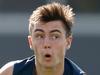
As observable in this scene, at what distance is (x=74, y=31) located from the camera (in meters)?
7.11

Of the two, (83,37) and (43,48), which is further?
(83,37)

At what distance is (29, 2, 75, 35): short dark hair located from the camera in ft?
10.8

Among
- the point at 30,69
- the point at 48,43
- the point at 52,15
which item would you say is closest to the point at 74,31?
the point at 30,69

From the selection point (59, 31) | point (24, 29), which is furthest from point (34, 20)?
point (24, 29)

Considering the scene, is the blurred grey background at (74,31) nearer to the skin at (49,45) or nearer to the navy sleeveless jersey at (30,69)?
the navy sleeveless jersey at (30,69)

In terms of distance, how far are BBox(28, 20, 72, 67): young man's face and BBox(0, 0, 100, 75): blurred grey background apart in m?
3.21

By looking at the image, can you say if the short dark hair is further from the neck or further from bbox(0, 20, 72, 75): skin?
the neck

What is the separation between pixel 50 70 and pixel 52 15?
1.22ft

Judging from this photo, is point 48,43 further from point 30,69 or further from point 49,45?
point 30,69

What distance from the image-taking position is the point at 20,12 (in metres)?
7.41

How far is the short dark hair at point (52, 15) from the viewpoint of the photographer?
328 centimetres

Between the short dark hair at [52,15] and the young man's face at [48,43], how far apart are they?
0.14 ft

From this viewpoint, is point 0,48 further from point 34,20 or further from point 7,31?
point 34,20

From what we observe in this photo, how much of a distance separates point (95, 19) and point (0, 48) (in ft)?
5.34
